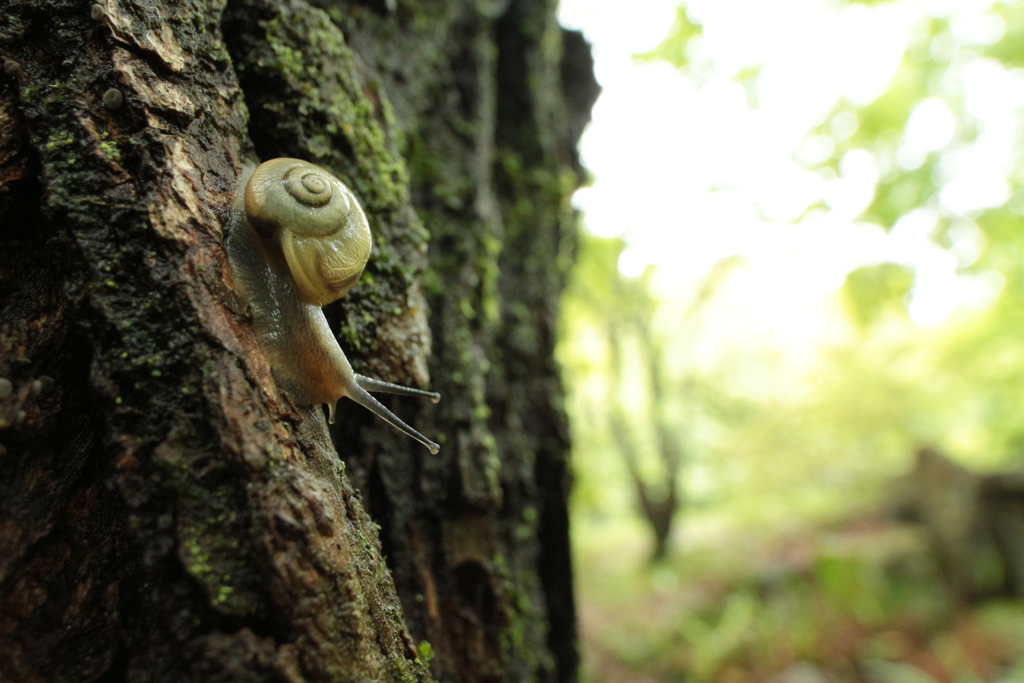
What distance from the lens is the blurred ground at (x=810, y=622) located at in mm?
5816

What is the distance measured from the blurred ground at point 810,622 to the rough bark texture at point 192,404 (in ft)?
14.7

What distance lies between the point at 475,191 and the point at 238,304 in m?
1.09

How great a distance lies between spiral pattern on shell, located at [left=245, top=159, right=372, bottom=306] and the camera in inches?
48.0

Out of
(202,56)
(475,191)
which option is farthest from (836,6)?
(202,56)

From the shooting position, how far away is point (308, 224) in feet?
4.05

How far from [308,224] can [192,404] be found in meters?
0.42

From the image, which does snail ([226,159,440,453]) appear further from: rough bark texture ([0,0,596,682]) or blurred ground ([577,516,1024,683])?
blurred ground ([577,516,1024,683])

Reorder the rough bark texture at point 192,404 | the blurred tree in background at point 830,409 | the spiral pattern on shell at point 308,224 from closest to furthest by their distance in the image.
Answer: the rough bark texture at point 192,404
the spiral pattern on shell at point 308,224
the blurred tree in background at point 830,409

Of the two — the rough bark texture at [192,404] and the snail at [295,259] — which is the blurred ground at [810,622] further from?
the snail at [295,259]

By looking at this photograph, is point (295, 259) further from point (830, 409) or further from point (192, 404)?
point (830, 409)

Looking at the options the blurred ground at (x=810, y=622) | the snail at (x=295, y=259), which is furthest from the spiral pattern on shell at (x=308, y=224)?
the blurred ground at (x=810, y=622)

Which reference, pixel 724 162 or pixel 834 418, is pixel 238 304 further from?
pixel 834 418

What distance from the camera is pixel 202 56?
4.34 ft

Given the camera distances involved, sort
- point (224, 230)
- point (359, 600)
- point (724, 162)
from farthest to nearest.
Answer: point (724, 162) < point (224, 230) < point (359, 600)
